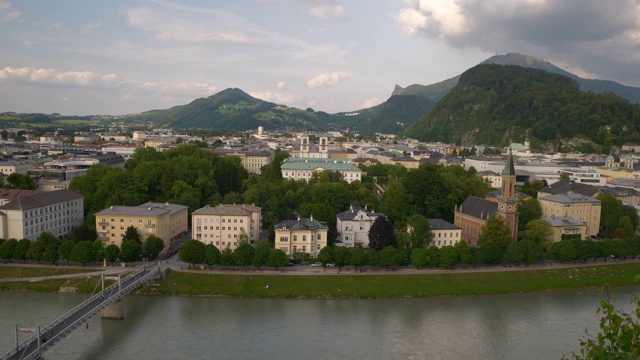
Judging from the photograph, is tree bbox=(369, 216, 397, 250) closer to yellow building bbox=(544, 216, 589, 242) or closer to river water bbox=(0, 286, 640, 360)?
river water bbox=(0, 286, 640, 360)

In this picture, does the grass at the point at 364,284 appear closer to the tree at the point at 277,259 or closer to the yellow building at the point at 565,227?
the tree at the point at 277,259

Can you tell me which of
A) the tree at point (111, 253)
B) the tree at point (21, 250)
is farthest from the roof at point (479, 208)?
the tree at point (21, 250)

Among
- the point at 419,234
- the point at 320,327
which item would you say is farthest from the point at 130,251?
the point at 419,234

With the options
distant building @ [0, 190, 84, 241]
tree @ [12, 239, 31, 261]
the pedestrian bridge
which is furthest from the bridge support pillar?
distant building @ [0, 190, 84, 241]

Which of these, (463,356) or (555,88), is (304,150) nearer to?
(463,356)

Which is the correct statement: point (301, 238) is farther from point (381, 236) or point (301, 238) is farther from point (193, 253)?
point (193, 253)

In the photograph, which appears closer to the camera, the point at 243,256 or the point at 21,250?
the point at 243,256
